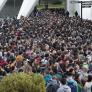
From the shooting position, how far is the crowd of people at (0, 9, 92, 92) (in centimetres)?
1641

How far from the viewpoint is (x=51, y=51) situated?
25109 millimetres

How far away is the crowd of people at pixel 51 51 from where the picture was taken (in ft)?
53.8

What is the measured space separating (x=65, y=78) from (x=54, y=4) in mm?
56535

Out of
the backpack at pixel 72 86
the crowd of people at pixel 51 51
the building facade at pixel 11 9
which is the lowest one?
the backpack at pixel 72 86

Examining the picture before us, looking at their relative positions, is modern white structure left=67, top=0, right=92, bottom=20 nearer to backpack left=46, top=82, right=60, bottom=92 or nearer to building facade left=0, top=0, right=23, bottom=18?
building facade left=0, top=0, right=23, bottom=18

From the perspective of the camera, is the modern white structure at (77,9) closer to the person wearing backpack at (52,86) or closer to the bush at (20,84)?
the person wearing backpack at (52,86)

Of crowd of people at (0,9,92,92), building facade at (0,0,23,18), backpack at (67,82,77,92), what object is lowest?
backpack at (67,82,77,92)

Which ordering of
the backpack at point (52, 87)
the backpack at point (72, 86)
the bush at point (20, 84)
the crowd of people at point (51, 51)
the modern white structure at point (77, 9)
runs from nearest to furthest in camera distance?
the bush at point (20, 84) → the backpack at point (52, 87) → the backpack at point (72, 86) → the crowd of people at point (51, 51) → the modern white structure at point (77, 9)

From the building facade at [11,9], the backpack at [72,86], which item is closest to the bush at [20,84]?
the backpack at [72,86]

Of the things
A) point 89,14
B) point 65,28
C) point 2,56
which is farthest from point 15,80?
point 89,14

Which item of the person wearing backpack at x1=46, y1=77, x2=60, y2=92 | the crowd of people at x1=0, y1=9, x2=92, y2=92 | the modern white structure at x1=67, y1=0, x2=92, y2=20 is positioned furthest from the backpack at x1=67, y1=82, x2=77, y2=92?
the modern white structure at x1=67, y1=0, x2=92, y2=20

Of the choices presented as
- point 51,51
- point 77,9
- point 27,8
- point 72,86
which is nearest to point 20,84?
point 72,86

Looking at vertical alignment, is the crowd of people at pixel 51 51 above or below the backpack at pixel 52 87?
above

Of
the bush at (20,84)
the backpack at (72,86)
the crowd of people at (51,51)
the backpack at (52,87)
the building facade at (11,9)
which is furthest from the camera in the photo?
the building facade at (11,9)
